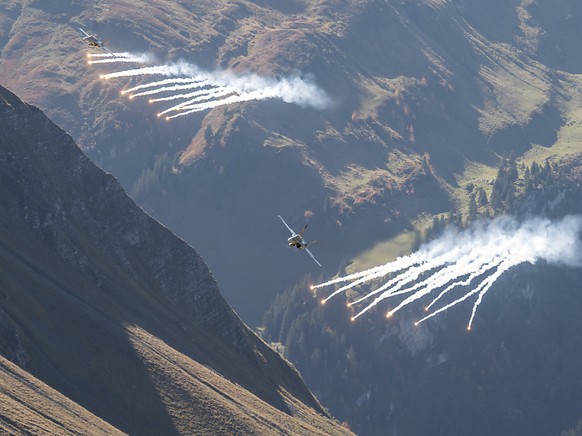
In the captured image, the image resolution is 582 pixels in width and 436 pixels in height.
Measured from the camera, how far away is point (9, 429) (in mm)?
195375
